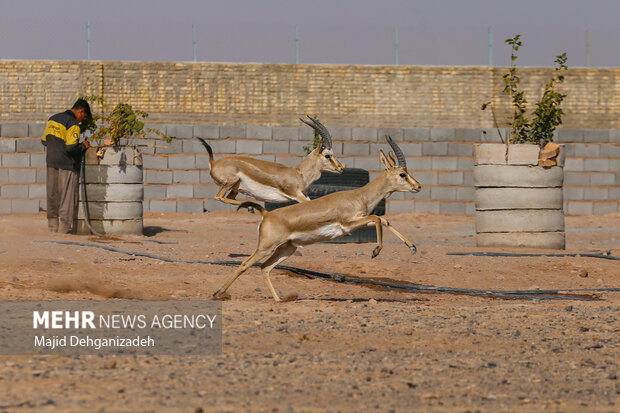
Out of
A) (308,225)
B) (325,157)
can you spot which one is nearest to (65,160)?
(325,157)

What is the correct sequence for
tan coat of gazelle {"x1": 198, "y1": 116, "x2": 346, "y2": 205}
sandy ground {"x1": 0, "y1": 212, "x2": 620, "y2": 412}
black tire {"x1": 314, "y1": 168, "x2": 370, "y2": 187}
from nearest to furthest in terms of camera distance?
sandy ground {"x1": 0, "y1": 212, "x2": 620, "y2": 412}
tan coat of gazelle {"x1": 198, "y1": 116, "x2": 346, "y2": 205}
black tire {"x1": 314, "y1": 168, "x2": 370, "y2": 187}

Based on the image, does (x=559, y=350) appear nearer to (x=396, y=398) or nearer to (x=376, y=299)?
(x=396, y=398)

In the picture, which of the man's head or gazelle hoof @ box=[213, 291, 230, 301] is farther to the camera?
the man's head

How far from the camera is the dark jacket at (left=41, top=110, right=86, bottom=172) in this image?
1555 centimetres

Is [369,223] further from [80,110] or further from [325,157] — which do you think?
[80,110]

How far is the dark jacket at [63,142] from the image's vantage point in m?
15.5

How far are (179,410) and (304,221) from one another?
12.5ft

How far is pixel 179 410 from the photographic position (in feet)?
15.8

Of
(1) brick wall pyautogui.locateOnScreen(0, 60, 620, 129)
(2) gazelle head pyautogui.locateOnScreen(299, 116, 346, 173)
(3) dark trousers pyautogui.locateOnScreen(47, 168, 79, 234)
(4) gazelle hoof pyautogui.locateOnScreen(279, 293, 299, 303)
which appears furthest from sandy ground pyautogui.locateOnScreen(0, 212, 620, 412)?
(1) brick wall pyautogui.locateOnScreen(0, 60, 620, 129)

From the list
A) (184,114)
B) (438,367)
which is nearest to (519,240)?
(438,367)

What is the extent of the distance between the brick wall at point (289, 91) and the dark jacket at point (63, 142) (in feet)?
31.7

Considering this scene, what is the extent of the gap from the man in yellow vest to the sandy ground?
219cm

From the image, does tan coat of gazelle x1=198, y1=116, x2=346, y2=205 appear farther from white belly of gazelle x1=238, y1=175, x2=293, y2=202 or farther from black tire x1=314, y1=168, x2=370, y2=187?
black tire x1=314, y1=168, x2=370, y2=187

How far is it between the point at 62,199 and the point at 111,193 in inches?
32.3
